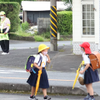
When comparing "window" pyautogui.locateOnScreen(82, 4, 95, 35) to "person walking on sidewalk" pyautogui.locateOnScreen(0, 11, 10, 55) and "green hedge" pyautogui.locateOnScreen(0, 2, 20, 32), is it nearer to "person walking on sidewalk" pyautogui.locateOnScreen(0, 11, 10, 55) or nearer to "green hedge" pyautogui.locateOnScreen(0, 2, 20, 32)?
"person walking on sidewalk" pyautogui.locateOnScreen(0, 11, 10, 55)

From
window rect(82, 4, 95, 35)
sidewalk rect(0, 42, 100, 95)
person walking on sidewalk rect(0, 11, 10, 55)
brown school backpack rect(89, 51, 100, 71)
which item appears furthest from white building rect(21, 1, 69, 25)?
brown school backpack rect(89, 51, 100, 71)

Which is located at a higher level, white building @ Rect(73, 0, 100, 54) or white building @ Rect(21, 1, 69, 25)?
white building @ Rect(21, 1, 69, 25)

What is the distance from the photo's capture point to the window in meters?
16.9

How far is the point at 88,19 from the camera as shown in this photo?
670 inches

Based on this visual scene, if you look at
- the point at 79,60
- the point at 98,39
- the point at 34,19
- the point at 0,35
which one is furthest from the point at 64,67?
the point at 34,19

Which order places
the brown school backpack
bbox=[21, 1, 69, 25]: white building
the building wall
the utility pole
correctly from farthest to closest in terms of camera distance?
the building wall
bbox=[21, 1, 69, 25]: white building
the utility pole
the brown school backpack

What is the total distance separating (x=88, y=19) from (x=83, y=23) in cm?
33

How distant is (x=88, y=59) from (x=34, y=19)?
1460 inches

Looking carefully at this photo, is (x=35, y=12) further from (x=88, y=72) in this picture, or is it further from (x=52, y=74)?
(x=88, y=72)

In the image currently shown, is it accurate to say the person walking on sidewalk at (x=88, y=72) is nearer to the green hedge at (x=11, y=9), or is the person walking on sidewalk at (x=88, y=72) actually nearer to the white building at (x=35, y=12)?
the green hedge at (x=11, y=9)

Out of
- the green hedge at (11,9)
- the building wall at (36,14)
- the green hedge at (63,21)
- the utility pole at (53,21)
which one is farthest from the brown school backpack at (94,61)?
the building wall at (36,14)

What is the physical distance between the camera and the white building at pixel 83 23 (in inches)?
656

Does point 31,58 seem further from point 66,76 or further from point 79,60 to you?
point 79,60

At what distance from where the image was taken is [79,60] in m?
14.6
